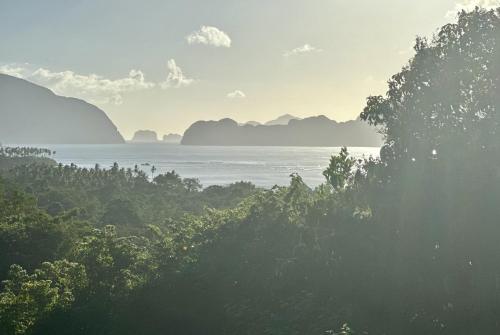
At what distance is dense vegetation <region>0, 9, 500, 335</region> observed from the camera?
17.2 m

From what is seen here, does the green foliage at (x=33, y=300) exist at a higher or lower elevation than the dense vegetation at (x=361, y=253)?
lower

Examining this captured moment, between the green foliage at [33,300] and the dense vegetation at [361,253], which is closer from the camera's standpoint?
the dense vegetation at [361,253]

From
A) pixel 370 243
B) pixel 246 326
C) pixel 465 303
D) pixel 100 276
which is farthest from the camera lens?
pixel 100 276

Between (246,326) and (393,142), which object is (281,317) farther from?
(393,142)

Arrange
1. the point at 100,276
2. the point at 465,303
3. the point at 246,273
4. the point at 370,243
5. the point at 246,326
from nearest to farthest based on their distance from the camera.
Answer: the point at 465,303 → the point at 246,326 → the point at 370,243 → the point at 246,273 → the point at 100,276

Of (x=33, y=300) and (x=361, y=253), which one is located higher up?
(x=361, y=253)

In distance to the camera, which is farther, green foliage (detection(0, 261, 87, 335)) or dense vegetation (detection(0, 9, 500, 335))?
green foliage (detection(0, 261, 87, 335))

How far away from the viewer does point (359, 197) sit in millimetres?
22172

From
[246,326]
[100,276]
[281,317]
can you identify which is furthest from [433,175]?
[100,276]

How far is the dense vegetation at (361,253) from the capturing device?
56.4ft

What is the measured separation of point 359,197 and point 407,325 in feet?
22.5

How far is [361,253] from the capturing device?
19422 mm

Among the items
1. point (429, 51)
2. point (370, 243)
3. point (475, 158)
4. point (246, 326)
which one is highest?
point (429, 51)

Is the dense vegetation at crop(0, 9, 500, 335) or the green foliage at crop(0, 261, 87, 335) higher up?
the dense vegetation at crop(0, 9, 500, 335)
